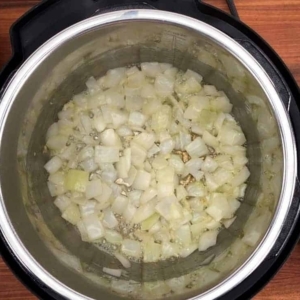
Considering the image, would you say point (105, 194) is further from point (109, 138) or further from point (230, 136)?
point (230, 136)

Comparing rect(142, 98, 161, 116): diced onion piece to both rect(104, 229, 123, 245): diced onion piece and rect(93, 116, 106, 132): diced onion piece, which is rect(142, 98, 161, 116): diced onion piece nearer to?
rect(93, 116, 106, 132): diced onion piece

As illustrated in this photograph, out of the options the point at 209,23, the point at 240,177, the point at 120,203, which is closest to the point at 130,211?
the point at 120,203

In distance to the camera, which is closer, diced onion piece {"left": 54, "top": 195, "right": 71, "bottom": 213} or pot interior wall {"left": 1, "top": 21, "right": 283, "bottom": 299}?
pot interior wall {"left": 1, "top": 21, "right": 283, "bottom": 299}

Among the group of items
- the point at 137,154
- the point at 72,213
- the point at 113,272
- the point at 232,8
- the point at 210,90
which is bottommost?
the point at 113,272

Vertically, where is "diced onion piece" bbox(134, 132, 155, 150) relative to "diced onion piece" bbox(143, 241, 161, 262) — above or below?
above

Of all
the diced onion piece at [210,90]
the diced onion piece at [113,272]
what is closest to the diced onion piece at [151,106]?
the diced onion piece at [210,90]

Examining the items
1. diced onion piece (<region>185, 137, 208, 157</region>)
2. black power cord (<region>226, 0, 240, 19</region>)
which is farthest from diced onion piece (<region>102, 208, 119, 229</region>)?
black power cord (<region>226, 0, 240, 19</region>)
